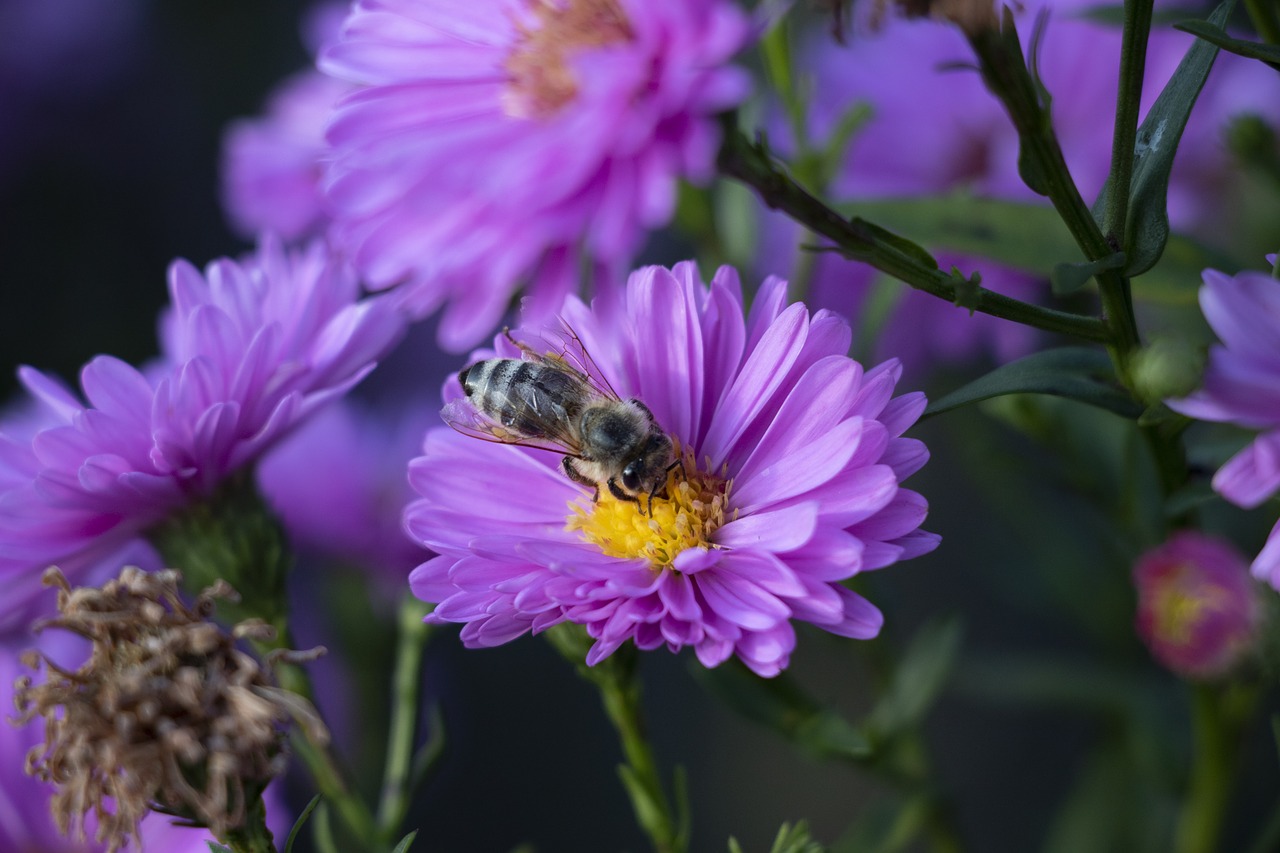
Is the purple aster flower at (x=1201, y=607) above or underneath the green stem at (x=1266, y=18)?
underneath

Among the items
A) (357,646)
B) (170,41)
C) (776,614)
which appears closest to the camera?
(776,614)

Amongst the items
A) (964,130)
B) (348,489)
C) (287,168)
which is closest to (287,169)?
(287,168)

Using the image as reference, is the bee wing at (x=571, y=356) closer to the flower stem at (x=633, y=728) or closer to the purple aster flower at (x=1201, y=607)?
the flower stem at (x=633, y=728)

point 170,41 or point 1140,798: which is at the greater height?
point 170,41

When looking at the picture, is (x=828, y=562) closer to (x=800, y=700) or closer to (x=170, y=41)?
(x=800, y=700)

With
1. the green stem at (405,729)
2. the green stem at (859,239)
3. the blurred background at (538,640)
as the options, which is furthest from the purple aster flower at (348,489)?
the green stem at (859,239)

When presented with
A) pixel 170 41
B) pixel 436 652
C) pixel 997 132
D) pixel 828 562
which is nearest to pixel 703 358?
pixel 828 562
